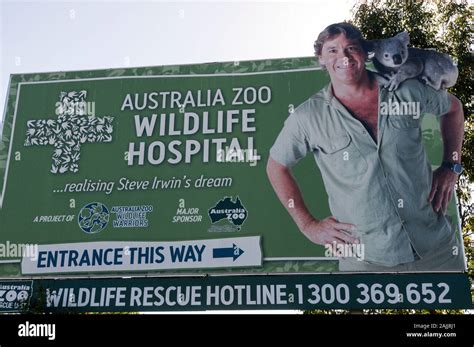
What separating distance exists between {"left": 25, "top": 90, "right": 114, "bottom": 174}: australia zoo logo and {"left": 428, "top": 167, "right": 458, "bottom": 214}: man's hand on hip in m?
5.39

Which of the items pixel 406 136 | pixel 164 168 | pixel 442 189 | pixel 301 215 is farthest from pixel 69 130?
pixel 442 189

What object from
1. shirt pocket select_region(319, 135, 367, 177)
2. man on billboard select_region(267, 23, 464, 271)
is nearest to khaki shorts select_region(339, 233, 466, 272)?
man on billboard select_region(267, 23, 464, 271)

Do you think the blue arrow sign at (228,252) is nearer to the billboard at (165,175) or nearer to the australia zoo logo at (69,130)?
the billboard at (165,175)

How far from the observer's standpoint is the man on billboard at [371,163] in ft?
31.9

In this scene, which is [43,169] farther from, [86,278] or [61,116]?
[86,278]

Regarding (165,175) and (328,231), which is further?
(165,175)

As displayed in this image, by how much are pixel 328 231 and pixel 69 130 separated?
4820 mm

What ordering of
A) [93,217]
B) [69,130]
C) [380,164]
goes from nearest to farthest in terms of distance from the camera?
1. [380,164]
2. [93,217]
3. [69,130]

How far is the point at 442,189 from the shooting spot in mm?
9961

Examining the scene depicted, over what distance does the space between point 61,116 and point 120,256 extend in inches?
114

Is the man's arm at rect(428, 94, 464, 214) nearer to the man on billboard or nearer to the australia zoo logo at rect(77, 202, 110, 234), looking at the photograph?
the man on billboard

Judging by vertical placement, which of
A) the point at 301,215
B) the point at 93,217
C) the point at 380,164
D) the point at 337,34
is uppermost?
the point at 337,34

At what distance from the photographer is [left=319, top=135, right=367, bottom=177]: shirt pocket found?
10.1 m

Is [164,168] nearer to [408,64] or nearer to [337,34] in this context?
[337,34]
